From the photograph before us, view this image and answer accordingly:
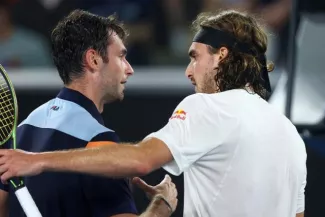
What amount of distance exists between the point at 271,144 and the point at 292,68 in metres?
1.93

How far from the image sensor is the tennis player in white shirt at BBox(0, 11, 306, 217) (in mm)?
3105

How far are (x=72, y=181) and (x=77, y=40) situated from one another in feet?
1.99

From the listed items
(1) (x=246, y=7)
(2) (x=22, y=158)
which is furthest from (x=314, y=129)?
(1) (x=246, y=7)

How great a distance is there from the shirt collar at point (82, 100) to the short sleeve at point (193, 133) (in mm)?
472

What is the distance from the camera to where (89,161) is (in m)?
3.07

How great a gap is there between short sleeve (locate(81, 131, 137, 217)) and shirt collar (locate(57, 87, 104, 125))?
172 mm

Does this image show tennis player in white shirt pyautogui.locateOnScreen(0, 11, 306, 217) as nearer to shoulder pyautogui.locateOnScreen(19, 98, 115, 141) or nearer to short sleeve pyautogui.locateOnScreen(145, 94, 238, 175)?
short sleeve pyautogui.locateOnScreen(145, 94, 238, 175)

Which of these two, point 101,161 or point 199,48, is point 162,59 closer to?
point 199,48

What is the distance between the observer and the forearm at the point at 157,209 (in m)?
3.58

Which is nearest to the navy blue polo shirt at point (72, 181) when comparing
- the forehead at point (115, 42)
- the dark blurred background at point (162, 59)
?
the forehead at point (115, 42)

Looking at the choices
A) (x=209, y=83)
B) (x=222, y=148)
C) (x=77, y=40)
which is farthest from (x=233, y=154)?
(x=77, y=40)

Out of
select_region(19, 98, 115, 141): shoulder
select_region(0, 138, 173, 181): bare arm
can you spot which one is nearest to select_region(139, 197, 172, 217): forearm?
select_region(19, 98, 115, 141): shoulder

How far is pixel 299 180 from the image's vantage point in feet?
11.6

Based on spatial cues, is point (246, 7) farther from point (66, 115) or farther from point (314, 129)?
point (66, 115)
